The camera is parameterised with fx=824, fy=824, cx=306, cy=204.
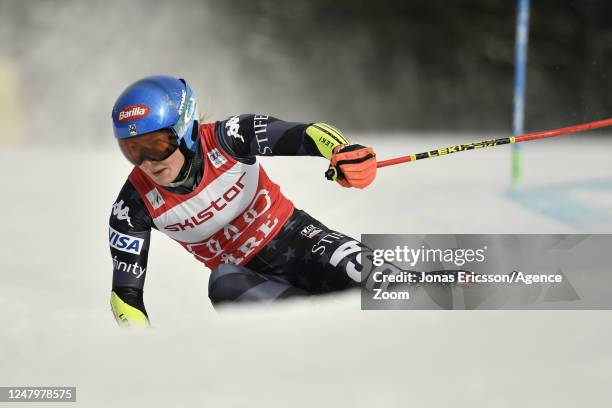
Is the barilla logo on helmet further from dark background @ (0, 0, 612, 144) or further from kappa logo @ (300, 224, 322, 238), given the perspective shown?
dark background @ (0, 0, 612, 144)

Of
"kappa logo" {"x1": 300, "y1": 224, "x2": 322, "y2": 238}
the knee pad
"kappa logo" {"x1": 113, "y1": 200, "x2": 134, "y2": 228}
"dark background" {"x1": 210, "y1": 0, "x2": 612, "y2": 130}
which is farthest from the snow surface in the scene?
"dark background" {"x1": 210, "y1": 0, "x2": 612, "y2": 130}

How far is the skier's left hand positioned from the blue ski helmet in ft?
1.64

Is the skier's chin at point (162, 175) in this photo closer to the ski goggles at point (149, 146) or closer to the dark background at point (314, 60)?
the ski goggles at point (149, 146)

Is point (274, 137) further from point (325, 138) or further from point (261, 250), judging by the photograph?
point (261, 250)

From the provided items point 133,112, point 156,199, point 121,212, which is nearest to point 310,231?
point 156,199

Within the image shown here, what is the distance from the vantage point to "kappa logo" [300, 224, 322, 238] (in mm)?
2963

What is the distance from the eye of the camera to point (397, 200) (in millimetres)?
5305

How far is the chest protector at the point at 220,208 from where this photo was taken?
279cm

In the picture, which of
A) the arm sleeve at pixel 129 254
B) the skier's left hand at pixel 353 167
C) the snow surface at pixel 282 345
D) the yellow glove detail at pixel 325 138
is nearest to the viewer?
the snow surface at pixel 282 345

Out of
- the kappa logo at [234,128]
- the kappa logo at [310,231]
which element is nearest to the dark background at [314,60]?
the kappa logo at [310,231]

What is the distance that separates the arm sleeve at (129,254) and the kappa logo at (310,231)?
0.56 m

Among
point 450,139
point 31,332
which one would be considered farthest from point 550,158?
point 31,332

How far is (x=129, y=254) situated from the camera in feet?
9.01

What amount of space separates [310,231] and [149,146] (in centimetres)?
71
